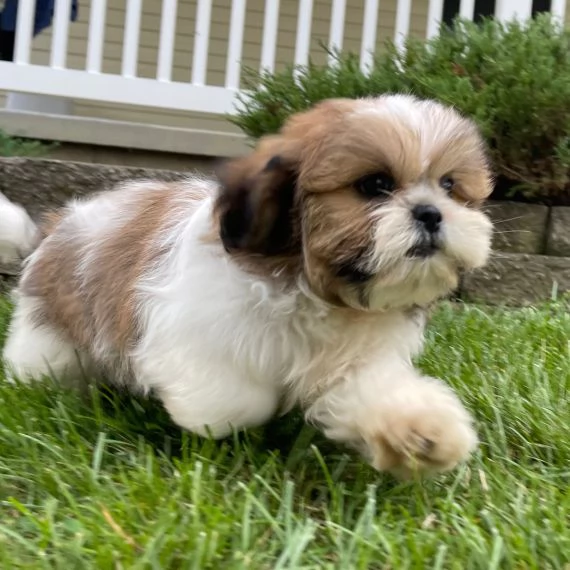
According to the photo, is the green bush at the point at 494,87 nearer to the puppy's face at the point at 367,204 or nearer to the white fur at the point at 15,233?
the white fur at the point at 15,233

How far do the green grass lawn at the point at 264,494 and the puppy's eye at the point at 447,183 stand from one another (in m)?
0.79

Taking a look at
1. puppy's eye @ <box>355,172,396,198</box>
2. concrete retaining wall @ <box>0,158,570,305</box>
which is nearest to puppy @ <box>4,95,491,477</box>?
puppy's eye @ <box>355,172,396,198</box>

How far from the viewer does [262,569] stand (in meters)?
1.75

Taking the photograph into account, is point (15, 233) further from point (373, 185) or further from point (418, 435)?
point (418, 435)

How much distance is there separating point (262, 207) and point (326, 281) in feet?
0.88

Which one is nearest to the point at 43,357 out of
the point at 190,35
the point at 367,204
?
the point at 367,204

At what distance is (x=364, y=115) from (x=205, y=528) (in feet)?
3.78

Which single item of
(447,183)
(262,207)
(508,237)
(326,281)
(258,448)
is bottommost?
(258,448)

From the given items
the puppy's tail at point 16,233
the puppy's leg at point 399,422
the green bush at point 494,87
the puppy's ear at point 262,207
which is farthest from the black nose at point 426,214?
the green bush at point 494,87

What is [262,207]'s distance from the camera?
227cm

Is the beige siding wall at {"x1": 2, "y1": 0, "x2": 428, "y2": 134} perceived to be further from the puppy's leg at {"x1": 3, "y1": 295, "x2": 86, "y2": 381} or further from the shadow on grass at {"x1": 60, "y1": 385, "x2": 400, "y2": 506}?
the shadow on grass at {"x1": 60, "y1": 385, "x2": 400, "y2": 506}

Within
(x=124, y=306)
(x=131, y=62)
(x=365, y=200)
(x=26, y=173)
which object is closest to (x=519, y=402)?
(x=365, y=200)

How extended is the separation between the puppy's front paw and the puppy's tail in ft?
6.36

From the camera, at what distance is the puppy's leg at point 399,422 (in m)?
2.06
